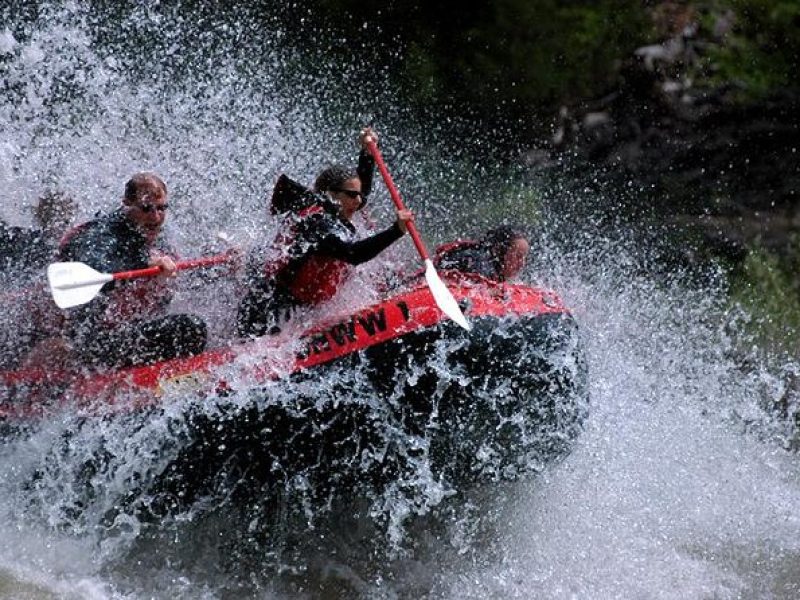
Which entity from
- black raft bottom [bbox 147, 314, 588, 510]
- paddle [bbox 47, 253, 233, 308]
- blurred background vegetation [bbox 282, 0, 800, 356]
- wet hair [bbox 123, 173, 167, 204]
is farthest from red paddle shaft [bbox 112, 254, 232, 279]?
blurred background vegetation [bbox 282, 0, 800, 356]

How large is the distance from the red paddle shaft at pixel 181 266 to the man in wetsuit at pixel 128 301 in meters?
0.05

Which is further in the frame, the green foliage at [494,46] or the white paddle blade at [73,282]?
the green foliage at [494,46]

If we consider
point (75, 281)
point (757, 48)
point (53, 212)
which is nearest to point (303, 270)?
point (75, 281)

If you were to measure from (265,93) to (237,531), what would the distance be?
4591 millimetres

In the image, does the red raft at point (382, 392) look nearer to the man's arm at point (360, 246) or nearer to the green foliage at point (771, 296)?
the man's arm at point (360, 246)

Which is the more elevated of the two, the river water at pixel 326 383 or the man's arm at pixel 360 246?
the man's arm at pixel 360 246

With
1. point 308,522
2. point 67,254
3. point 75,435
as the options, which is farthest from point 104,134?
point 308,522

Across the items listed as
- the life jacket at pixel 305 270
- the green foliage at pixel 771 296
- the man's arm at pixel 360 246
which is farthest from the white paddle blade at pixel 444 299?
the green foliage at pixel 771 296

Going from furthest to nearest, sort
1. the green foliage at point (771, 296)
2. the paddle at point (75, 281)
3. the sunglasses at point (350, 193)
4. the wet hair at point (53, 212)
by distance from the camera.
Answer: the green foliage at point (771, 296)
the wet hair at point (53, 212)
the sunglasses at point (350, 193)
the paddle at point (75, 281)

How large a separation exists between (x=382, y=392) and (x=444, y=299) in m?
0.48

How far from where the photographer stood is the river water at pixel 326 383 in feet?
13.3

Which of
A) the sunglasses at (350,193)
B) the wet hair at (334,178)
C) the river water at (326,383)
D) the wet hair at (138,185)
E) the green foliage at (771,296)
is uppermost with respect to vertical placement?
the wet hair at (138,185)

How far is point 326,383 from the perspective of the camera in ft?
13.1

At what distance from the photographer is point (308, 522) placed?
167 inches
